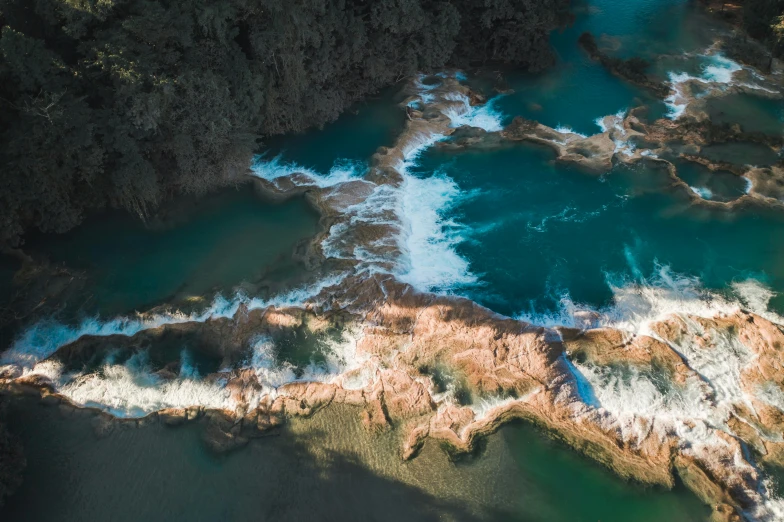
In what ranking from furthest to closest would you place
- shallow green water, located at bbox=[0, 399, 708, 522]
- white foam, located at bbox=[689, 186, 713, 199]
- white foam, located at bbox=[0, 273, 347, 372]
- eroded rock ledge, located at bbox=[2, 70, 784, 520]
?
white foam, located at bbox=[689, 186, 713, 199] → white foam, located at bbox=[0, 273, 347, 372] → eroded rock ledge, located at bbox=[2, 70, 784, 520] → shallow green water, located at bbox=[0, 399, 708, 522]

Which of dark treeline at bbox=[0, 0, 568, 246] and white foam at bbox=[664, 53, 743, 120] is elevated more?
dark treeline at bbox=[0, 0, 568, 246]

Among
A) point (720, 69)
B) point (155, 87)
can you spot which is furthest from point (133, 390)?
point (720, 69)

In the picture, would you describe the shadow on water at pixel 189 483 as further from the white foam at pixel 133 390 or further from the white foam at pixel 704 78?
the white foam at pixel 704 78

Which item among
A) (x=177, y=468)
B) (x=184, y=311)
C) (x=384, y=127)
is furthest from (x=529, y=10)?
Answer: (x=177, y=468)

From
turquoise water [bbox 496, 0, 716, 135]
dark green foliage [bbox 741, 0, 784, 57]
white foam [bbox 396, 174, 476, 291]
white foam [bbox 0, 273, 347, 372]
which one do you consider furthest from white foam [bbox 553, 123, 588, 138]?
white foam [bbox 0, 273, 347, 372]

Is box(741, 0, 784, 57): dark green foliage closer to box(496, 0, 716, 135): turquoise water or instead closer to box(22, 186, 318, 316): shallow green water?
box(496, 0, 716, 135): turquoise water

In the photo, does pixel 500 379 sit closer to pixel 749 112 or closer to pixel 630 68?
pixel 749 112

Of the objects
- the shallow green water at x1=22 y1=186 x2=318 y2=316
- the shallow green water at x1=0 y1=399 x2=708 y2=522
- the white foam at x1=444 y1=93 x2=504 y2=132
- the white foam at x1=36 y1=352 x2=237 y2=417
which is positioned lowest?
the shallow green water at x1=0 y1=399 x2=708 y2=522
